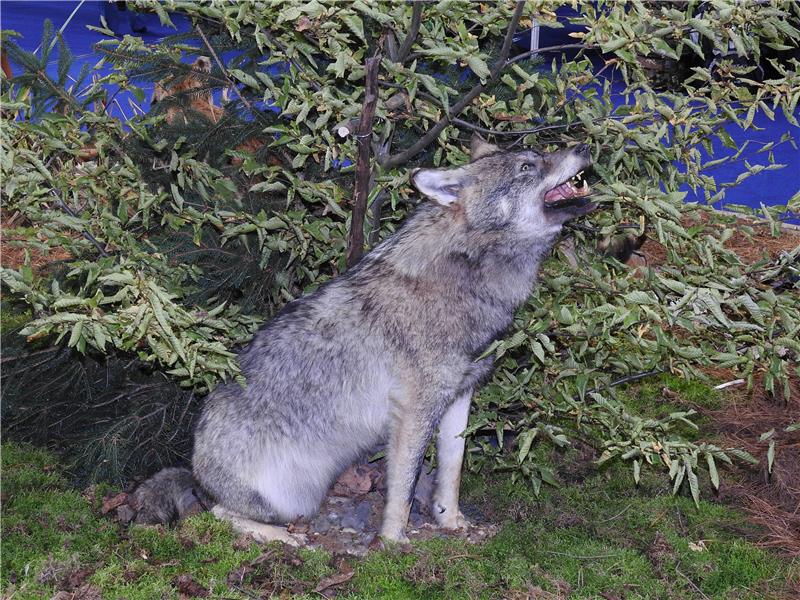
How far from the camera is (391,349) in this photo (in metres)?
4.21

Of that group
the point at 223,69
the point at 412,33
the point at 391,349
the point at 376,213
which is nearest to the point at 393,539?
the point at 391,349

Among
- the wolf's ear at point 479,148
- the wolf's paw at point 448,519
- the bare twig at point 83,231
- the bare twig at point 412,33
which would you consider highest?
the bare twig at point 412,33

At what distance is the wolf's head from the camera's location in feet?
13.1

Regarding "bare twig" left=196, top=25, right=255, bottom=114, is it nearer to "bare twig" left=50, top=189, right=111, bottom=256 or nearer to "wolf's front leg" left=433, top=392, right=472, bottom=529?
"bare twig" left=50, top=189, right=111, bottom=256

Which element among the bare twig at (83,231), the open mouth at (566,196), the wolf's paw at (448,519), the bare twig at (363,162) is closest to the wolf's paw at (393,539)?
the wolf's paw at (448,519)

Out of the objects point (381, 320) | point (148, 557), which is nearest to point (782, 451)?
point (381, 320)

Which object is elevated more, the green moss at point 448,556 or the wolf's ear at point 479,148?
the wolf's ear at point 479,148

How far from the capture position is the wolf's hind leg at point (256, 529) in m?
4.38

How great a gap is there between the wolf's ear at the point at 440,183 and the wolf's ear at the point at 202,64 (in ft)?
5.40

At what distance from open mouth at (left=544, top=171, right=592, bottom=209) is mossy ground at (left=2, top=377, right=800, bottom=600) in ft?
5.95

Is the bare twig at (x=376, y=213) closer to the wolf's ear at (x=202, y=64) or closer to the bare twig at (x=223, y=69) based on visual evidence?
the bare twig at (x=223, y=69)

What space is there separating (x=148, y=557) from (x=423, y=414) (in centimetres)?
156

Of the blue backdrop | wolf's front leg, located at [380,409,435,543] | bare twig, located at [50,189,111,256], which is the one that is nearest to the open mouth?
wolf's front leg, located at [380,409,435,543]

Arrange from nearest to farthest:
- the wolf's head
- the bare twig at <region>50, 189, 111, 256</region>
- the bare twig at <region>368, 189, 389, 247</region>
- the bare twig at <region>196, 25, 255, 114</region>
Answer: the wolf's head < the bare twig at <region>50, 189, 111, 256</region> < the bare twig at <region>196, 25, 255, 114</region> < the bare twig at <region>368, 189, 389, 247</region>
